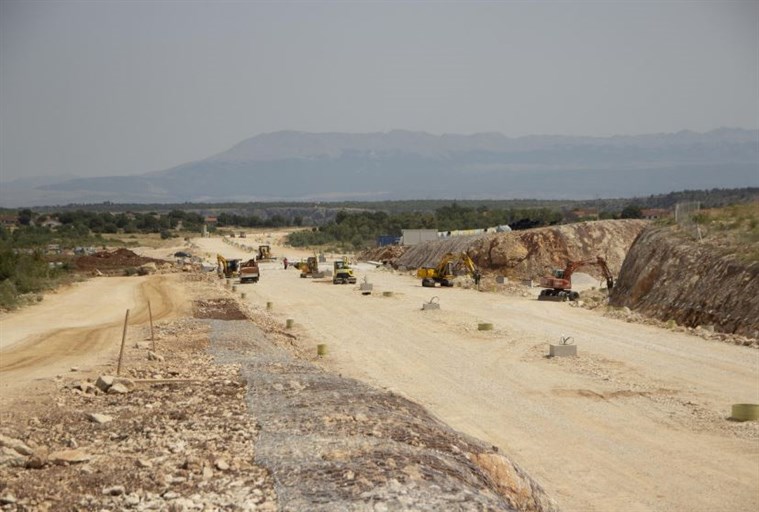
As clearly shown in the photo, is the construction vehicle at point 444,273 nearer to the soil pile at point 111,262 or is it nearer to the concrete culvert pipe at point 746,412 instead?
the soil pile at point 111,262

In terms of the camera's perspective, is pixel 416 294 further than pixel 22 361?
Yes

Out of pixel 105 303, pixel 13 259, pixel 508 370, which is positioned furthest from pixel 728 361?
pixel 13 259

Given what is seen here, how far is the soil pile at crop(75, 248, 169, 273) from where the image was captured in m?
72.8

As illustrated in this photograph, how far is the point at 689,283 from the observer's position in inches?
1309

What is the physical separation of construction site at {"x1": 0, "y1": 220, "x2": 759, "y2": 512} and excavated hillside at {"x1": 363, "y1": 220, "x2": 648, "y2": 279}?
32.1 ft

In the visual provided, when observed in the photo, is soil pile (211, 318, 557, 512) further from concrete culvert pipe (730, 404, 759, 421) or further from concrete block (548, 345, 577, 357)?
concrete block (548, 345, 577, 357)

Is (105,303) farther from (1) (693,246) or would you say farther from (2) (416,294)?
(1) (693,246)

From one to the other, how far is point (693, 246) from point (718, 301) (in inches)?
192

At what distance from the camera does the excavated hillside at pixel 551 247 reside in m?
57.4

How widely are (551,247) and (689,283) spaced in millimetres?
24735

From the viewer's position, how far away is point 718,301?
30.6 metres

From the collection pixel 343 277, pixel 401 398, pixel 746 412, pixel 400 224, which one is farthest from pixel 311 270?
pixel 400 224

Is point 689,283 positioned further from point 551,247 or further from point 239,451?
point 239,451

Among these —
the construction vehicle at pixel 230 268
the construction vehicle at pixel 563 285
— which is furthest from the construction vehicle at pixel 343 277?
the construction vehicle at pixel 563 285
